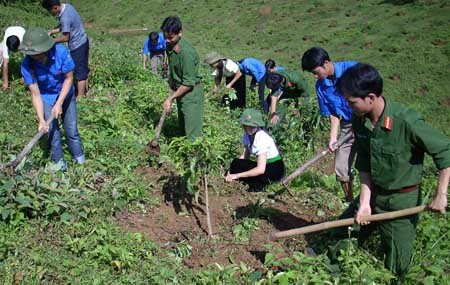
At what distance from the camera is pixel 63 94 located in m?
4.47

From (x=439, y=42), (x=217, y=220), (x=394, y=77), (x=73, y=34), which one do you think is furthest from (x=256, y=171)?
(x=439, y=42)

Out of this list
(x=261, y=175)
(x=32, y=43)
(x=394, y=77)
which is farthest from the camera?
(x=394, y=77)

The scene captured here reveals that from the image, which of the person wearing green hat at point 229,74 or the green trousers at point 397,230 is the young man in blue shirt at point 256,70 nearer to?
the person wearing green hat at point 229,74

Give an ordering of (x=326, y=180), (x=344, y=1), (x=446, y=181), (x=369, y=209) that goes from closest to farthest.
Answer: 1. (x=446, y=181)
2. (x=369, y=209)
3. (x=326, y=180)
4. (x=344, y=1)

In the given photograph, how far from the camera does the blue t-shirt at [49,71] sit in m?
4.36

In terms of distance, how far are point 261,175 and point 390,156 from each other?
2.18 m

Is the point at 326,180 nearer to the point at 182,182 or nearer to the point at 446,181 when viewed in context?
the point at 182,182

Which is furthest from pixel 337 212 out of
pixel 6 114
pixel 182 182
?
pixel 6 114

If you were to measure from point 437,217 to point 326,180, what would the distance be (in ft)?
5.06

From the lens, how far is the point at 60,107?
444 cm

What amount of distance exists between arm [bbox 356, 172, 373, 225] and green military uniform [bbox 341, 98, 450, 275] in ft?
0.15

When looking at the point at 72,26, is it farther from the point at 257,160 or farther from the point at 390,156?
the point at 390,156

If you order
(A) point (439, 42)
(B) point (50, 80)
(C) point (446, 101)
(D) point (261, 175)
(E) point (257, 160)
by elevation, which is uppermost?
(B) point (50, 80)

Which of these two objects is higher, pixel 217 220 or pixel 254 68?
pixel 254 68
